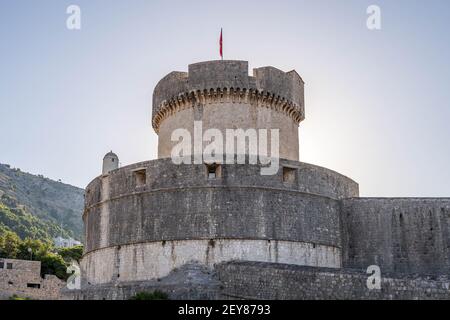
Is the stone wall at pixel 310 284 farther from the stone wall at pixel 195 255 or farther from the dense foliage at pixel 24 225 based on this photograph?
the dense foliage at pixel 24 225

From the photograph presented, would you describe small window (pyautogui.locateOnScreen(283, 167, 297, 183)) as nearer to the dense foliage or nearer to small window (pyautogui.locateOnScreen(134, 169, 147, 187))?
small window (pyautogui.locateOnScreen(134, 169, 147, 187))

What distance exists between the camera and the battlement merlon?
22.8m

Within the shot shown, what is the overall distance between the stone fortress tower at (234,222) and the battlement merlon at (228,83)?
55mm

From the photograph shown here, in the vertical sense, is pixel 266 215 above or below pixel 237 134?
below

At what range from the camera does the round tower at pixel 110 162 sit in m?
23.4

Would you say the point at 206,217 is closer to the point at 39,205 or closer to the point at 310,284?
the point at 310,284

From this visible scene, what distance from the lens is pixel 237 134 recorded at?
74.7ft

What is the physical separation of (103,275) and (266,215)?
19.9 ft

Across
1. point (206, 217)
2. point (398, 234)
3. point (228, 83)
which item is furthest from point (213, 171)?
point (398, 234)

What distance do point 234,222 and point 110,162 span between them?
7.14 meters

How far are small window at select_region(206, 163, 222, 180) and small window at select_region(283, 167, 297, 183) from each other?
232cm

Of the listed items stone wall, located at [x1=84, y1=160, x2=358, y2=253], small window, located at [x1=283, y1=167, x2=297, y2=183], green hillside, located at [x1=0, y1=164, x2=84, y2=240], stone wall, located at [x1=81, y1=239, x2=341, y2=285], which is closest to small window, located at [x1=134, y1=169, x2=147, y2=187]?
stone wall, located at [x1=84, y1=160, x2=358, y2=253]
